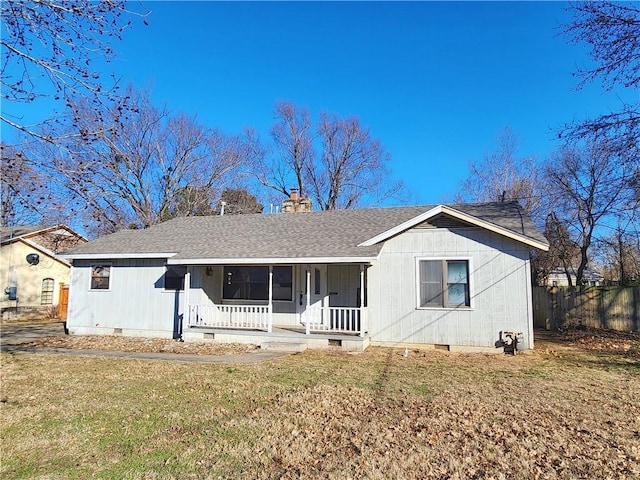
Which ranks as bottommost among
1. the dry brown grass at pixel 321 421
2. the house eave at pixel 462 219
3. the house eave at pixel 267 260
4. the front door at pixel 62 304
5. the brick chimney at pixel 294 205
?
the dry brown grass at pixel 321 421

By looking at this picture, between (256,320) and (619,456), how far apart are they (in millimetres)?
9799

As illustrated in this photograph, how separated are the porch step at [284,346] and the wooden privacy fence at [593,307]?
37.6 ft

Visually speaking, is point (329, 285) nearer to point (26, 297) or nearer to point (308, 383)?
point (308, 383)

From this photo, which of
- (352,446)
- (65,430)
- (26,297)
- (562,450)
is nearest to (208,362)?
(65,430)

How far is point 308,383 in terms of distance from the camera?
7.72m

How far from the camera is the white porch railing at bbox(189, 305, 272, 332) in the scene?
1281 centimetres

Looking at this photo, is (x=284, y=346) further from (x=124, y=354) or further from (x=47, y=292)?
(x=47, y=292)

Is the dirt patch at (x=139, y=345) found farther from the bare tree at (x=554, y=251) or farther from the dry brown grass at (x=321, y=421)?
the bare tree at (x=554, y=251)

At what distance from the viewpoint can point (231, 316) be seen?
13.2 m

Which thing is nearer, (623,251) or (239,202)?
(623,251)

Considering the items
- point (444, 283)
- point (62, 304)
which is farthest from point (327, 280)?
point (62, 304)

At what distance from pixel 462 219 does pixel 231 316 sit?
7.54 metres

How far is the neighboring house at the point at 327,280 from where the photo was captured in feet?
37.1

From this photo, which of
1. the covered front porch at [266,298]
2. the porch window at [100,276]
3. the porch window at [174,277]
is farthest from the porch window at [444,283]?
the porch window at [100,276]
